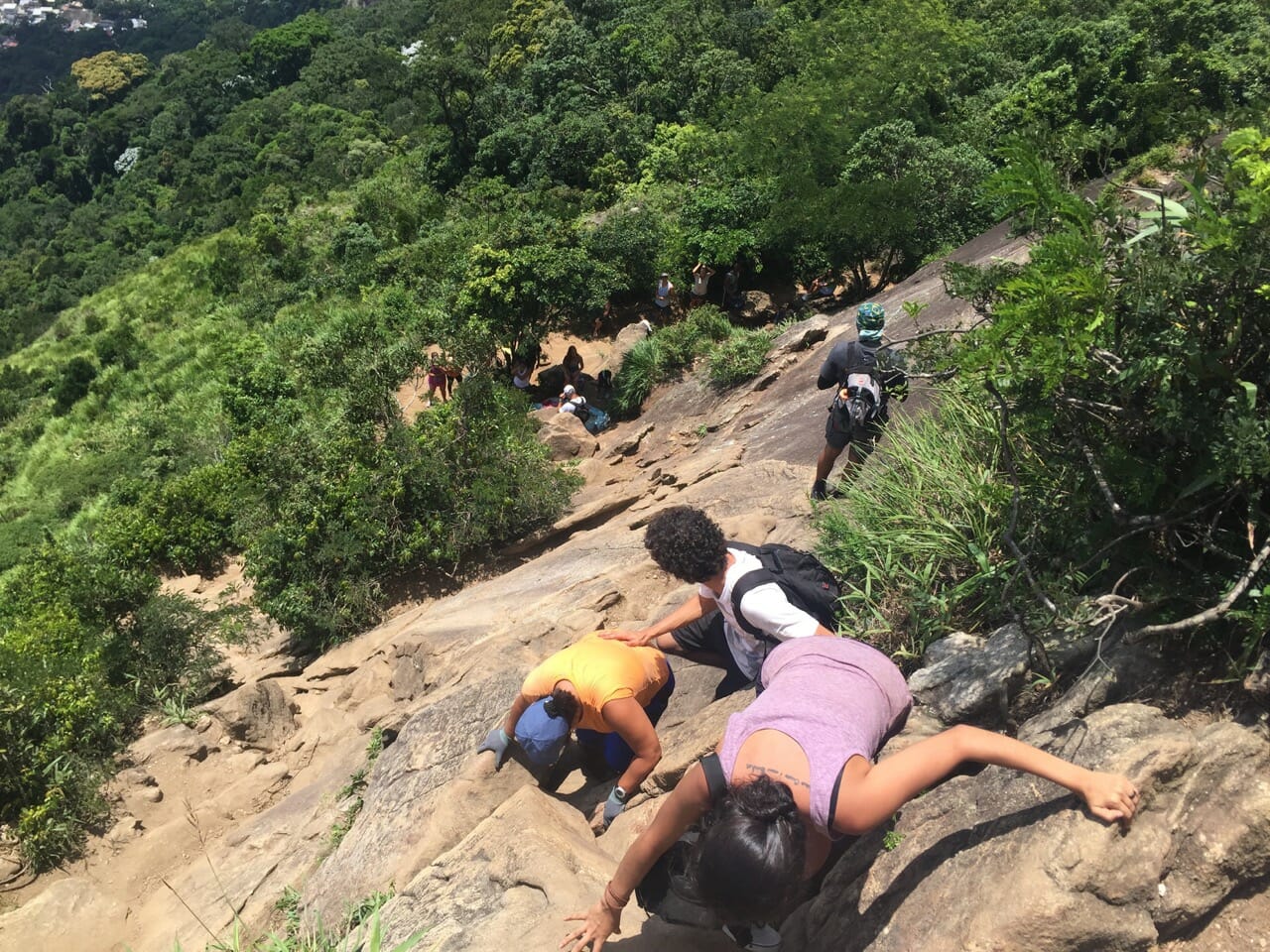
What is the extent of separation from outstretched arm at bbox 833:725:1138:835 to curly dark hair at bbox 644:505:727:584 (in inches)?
41.5

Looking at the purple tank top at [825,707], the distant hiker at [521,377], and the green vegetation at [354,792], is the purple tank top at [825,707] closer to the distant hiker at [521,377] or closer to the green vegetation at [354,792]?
the green vegetation at [354,792]

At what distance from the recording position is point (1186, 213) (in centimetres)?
272

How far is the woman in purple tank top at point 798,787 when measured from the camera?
2.27 meters

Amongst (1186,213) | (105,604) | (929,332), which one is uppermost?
(1186,213)

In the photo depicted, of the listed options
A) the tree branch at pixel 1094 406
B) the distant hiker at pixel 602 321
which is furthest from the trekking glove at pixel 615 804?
the distant hiker at pixel 602 321

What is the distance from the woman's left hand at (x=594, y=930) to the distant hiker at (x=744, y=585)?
41.9 inches

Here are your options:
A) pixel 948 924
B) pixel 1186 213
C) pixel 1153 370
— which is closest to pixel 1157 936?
pixel 948 924

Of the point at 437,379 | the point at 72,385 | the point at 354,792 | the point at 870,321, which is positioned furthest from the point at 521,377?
the point at 72,385

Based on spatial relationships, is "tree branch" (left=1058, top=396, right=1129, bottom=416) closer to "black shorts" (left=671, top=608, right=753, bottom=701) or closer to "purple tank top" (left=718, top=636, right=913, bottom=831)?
"purple tank top" (left=718, top=636, right=913, bottom=831)

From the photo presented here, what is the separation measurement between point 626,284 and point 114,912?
13304 mm

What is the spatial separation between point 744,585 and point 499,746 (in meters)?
1.46

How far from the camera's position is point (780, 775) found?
2418 mm

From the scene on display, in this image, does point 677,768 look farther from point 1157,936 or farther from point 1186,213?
point 1186,213

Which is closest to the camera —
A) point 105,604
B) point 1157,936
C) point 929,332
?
point 1157,936
